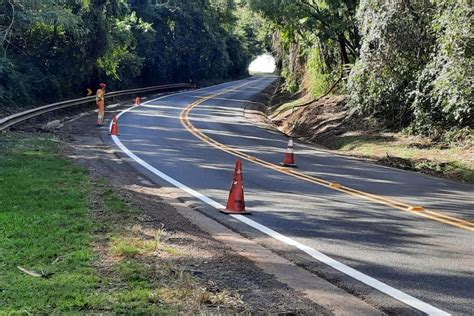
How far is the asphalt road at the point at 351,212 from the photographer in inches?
235

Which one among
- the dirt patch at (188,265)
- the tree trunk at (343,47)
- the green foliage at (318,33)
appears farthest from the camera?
the tree trunk at (343,47)

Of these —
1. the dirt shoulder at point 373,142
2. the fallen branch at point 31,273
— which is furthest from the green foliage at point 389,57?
the fallen branch at point 31,273

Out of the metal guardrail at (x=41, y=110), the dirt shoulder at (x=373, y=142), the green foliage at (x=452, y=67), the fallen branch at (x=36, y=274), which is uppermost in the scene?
the green foliage at (x=452, y=67)

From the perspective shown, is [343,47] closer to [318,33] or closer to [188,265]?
[318,33]

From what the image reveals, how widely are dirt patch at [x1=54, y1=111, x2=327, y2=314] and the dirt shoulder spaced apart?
8.85 meters

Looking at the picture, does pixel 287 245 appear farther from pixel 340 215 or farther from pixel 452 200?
pixel 452 200

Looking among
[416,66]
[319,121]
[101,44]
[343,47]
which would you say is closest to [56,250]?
[416,66]

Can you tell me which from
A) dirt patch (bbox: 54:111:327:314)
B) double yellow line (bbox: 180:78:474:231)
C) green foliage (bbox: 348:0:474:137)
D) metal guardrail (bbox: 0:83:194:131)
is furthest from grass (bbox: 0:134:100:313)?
green foliage (bbox: 348:0:474:137)

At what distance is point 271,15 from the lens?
2970 cm

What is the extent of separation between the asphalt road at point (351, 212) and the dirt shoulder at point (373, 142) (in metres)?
1.42

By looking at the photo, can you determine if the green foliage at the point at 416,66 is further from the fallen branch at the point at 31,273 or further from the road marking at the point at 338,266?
the fallen branch at the point at 31,273

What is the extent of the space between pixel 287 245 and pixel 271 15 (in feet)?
78.8

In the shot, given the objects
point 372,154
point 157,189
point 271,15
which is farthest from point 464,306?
point 271,15

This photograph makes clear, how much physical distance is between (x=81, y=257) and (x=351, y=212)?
462 cm
